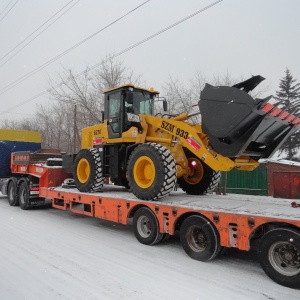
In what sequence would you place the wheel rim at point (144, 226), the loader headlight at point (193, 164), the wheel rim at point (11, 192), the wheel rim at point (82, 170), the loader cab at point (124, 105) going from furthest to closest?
the wheel rim at point (11, 192) → the wheel rim at point (82, 170) → the loader headlight at point (193, 164) → the loader cab at point (124, 105) → the wheel rim at point (144, 226)

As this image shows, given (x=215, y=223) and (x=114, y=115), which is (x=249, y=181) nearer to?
(x=114, y=115)

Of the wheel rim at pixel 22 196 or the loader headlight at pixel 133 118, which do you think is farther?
the wheel rim at pixel 22 196

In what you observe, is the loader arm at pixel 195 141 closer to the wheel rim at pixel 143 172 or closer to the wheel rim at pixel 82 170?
the wheel rim at pixel 143 172

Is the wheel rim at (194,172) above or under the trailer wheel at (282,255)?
above

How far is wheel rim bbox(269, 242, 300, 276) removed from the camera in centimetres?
424

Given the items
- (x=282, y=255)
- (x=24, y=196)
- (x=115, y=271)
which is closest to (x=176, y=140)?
(x=115, y=271)

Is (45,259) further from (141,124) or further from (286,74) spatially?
(286,74)

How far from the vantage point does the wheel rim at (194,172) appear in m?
8.23

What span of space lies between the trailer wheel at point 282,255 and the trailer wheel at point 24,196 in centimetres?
854

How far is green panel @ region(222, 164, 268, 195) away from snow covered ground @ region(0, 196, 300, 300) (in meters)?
9.74

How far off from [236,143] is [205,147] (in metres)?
0.69

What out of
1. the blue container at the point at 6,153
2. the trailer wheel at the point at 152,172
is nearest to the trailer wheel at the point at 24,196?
the blue container at the point at 6,153

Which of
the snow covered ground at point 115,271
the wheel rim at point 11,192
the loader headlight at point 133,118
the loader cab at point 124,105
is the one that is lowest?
the snow covered ground at point 115,271

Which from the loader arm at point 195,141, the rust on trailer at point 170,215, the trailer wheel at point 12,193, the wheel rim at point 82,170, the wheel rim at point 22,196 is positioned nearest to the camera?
the rust on trailer at point 170,215
